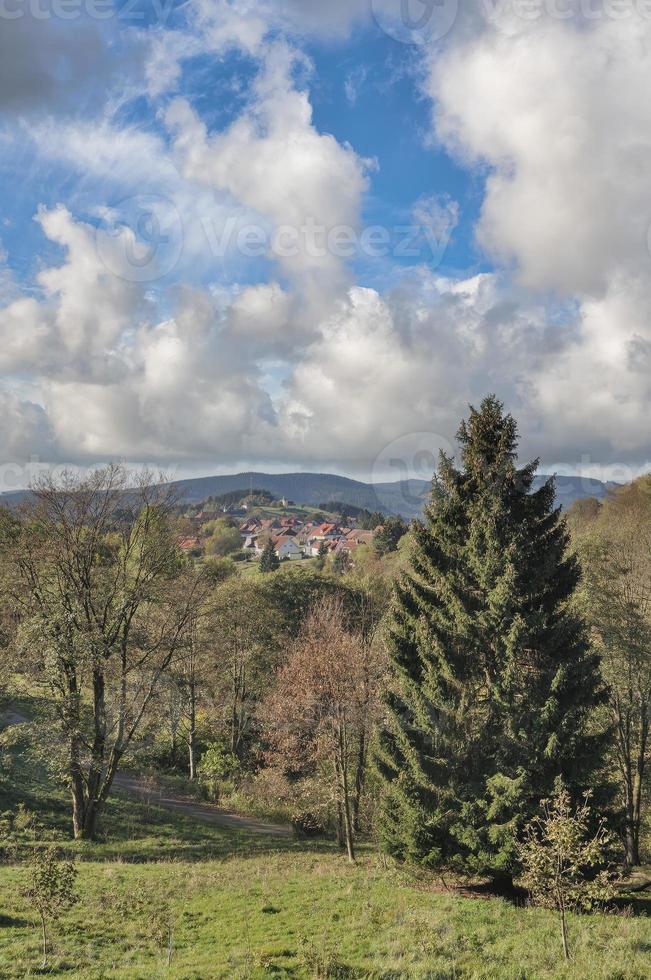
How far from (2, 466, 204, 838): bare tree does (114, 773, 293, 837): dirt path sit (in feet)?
23.4

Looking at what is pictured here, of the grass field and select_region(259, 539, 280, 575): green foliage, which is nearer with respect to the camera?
the grass field

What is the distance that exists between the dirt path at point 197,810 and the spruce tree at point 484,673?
12.1 meters

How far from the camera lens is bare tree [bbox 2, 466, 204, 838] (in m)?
22.8

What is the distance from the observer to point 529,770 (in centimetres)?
1803

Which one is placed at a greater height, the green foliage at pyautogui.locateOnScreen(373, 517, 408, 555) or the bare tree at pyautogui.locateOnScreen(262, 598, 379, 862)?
the green foliage at pyautogui.locateOnScreen(373, 517, 408, 555)

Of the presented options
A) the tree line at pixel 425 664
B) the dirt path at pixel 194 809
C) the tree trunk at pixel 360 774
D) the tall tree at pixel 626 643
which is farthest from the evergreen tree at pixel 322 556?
the tree line at pixel 425 664

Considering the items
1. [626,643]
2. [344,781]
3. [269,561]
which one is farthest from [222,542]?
[344,781]

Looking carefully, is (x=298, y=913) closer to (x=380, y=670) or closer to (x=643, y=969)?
(x=643, y=969)

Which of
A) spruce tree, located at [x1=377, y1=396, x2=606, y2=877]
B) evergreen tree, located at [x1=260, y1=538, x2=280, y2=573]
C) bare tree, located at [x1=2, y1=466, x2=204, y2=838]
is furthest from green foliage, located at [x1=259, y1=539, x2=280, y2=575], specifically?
spruce tree, located at [x1=377, y1=396, x2=606, y2=877]

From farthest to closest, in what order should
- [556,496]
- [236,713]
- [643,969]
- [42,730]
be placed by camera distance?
[236,713], [42,730], [556,496], [643,969]

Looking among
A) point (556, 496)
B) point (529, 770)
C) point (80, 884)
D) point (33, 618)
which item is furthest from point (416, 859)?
point (33, 618)

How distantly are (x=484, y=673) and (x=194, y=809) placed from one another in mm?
20481

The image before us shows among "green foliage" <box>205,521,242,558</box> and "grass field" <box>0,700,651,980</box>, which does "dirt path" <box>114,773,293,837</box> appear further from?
"green foliage" <box>205,521,242,558</box>

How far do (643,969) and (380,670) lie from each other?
51.2ft
